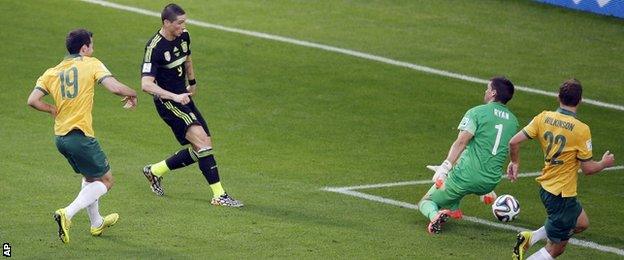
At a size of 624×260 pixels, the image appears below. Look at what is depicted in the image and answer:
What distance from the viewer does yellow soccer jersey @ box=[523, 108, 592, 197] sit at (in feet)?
46.5

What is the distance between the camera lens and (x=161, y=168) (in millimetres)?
17781

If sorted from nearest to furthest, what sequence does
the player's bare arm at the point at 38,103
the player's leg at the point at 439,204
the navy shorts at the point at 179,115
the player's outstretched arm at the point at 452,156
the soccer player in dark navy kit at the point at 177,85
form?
the player's bare arm at the point at 38,103 < the player's outstretched arm at the point at 452,156 < the player's leg at the point at 439,204 < the soccer player in dark navy kit at the point at 177,85 < the navy shorts at the point at 179,115

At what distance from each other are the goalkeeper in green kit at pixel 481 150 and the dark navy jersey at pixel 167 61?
144 inches

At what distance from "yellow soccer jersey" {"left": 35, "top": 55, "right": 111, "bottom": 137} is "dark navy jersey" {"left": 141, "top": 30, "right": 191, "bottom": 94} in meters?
2.11

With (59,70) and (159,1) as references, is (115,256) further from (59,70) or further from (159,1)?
(159,1)

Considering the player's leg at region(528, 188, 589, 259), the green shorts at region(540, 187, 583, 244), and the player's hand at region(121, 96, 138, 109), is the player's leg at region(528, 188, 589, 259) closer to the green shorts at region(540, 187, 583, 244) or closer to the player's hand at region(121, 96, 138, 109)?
the green shorts at region(540, 187, 583, 244)

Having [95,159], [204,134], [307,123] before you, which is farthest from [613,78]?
[95,159]

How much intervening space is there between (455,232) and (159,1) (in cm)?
1632

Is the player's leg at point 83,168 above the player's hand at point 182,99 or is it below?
below

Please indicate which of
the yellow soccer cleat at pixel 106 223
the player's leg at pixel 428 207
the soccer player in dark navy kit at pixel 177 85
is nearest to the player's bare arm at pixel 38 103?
the yellow soccer cleat at pixel 106 223

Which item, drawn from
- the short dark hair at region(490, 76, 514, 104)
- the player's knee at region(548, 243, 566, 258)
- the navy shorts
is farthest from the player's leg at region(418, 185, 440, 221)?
the navy shorts

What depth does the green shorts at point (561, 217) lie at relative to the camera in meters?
14.4

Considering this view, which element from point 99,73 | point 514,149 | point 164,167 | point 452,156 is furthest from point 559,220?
point 164,167

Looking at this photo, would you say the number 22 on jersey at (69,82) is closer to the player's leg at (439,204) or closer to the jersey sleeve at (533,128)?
the player's leg at (439,204)
